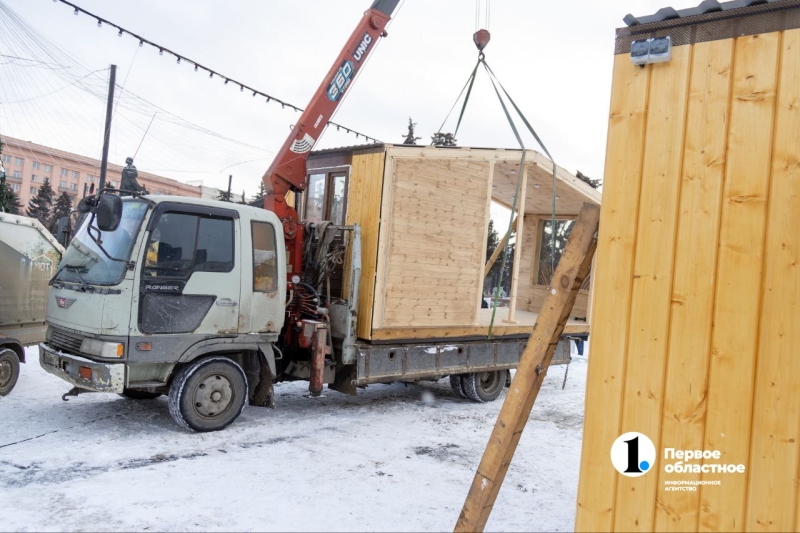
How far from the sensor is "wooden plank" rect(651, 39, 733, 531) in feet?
9.57

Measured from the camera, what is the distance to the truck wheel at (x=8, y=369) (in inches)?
287

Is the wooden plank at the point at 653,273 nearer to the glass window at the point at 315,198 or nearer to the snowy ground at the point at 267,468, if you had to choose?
the snowy ground at the point at 267,468

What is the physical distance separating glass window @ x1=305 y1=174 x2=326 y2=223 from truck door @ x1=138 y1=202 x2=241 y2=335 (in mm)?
2370

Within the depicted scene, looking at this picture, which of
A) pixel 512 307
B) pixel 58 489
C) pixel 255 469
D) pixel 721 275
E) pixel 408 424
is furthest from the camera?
pixel 512 307

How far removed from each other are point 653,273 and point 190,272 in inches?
186

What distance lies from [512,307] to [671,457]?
6102mm

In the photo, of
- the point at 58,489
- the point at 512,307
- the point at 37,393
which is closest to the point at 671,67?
the point at 58,489

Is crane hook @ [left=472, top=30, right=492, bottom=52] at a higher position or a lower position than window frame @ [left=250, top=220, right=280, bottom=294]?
higher

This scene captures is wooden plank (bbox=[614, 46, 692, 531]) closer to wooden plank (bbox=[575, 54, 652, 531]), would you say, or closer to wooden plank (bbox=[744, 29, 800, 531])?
wooden plank (bbox=[575, 54, 652, 531])

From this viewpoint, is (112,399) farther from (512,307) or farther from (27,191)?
(27,191)

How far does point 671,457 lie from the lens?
2.97 meters

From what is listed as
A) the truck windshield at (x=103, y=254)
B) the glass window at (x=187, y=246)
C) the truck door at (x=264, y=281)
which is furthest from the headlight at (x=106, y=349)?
the truck door at (x=264, y=281)

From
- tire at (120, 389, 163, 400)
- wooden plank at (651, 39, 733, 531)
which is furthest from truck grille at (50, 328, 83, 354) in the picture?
wooden plank at (651, 39, 733, 531)

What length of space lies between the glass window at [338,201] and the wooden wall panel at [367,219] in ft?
1.61
